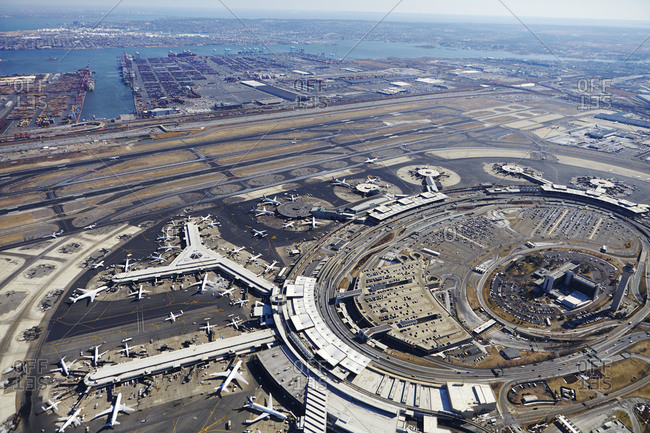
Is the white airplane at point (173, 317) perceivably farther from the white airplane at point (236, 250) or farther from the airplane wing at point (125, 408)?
the white airplane at point (236, 250)

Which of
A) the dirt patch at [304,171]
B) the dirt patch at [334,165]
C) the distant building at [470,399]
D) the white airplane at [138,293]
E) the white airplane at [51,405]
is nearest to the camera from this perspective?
the distant building at [470,399]

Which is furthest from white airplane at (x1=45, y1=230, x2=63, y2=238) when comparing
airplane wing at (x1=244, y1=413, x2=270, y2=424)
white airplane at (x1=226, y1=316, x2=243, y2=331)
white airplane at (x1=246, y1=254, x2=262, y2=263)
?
airplane wing at (x1=244, y1=413, x2=270, y2=424)

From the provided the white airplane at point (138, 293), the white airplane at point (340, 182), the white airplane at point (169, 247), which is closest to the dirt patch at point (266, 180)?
the white airplane at point (340, 182)

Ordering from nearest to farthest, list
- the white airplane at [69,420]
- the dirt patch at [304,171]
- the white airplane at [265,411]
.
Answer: the white airplane at [69,420] < the white airplane at [265,411] < the dirt patch at [304,171]

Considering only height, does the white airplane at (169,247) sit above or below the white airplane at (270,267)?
above

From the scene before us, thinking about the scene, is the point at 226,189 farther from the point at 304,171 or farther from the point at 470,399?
the point at 470,399

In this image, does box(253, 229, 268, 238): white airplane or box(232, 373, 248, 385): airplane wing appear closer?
box(232, 373, 248, 385): airplane wing

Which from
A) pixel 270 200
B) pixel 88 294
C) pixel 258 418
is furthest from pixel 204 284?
Answer: pixel 270 200

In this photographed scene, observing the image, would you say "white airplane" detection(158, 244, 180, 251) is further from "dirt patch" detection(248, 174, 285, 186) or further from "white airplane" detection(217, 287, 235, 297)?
Answer: "dirt patch" detection(248, 174, 285, 186)

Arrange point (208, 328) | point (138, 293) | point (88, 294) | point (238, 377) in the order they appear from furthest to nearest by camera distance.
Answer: point (138, 293) < point (88, 294) < point (208, 328) < point (238, 377)

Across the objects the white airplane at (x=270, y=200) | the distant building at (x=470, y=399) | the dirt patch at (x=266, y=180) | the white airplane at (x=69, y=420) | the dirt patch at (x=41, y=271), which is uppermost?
the dirt patch at (x=266, y=180)

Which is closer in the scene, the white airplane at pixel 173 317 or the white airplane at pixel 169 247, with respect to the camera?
the white airplane at pixel 173 317

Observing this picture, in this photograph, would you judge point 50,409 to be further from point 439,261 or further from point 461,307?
point 439,261
